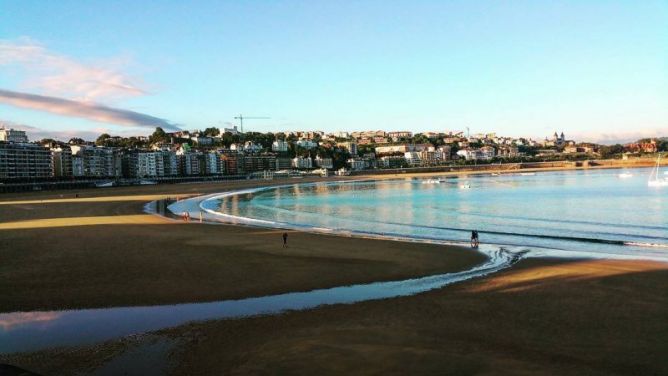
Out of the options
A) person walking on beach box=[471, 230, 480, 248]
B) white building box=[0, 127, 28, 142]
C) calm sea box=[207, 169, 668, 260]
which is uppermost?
white building box=[0, 127, 28, 142]

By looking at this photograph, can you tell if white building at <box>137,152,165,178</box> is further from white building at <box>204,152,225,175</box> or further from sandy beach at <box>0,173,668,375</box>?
sandy beach at <box>0,173,668,375</box>

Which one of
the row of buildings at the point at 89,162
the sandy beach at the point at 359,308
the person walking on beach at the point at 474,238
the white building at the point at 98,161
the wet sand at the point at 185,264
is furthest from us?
the white building at the point at 98,161

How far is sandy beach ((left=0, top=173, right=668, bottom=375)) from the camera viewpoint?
8.54 meters

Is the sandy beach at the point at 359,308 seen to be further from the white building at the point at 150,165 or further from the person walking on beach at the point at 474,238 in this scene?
the white building at the point at 150,165

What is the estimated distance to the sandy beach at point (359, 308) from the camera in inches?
336

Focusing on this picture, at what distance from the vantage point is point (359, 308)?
12.0 m

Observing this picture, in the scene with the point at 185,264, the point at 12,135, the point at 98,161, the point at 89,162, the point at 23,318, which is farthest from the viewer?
the point at 12,135

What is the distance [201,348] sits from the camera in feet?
30.2

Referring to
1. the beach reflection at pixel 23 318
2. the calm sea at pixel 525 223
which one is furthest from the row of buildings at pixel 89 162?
the beach reflection at pixel 23 318

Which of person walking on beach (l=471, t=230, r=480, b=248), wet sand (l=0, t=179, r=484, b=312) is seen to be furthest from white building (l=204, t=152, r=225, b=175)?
person walking on beach (l=471, t=230, r=480, b=248)

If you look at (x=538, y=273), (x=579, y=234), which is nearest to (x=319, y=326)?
(x=538, y=273)

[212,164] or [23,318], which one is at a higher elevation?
[212,164]

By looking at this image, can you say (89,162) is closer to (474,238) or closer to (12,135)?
(12,135)

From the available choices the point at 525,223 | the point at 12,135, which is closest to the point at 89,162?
the point at 12,135
